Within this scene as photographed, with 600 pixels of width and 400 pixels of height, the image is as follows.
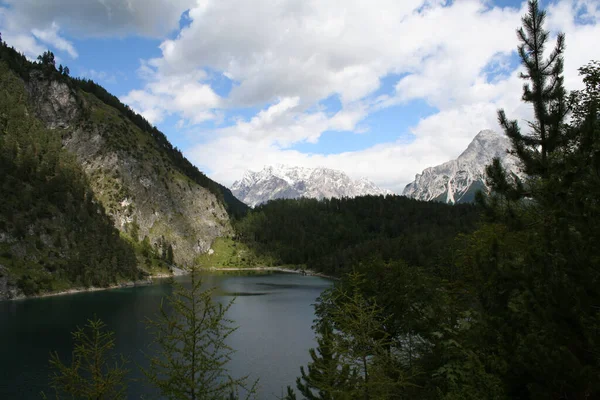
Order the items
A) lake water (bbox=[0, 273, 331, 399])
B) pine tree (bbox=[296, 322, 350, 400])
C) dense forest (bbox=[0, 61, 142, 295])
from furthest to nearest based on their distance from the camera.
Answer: dense forest (bbox=[0, 61, 142, 295]) → lake water (bbox=[0, 273, 331, 399]) → pine tree (bbox=[296, 322, 350, 400])

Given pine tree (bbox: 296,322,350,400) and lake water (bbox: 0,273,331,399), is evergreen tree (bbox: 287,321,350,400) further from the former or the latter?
lake water (bbox: 0,273,331,399)

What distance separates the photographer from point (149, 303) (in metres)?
109

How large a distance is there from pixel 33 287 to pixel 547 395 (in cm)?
14142

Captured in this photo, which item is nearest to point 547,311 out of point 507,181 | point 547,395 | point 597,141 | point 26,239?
point 547,395

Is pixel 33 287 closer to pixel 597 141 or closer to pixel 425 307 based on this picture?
pixel 425 307

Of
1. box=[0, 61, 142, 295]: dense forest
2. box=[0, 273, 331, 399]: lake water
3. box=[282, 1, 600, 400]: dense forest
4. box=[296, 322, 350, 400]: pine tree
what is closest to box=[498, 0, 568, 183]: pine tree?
box=[282, 1, 600, 400]: dense forest

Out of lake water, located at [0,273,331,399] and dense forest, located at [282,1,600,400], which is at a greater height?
dense forest, located at [282,1,600,400]

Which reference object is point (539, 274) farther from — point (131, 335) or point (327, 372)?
point (131, 335)

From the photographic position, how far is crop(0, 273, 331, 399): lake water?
46.9 m

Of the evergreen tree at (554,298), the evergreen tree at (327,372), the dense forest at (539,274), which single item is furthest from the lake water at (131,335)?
the evergreen tree at (554,298)

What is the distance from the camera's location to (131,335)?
7019cm

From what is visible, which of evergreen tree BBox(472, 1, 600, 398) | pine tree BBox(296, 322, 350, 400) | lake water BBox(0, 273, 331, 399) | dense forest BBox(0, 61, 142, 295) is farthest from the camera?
dense forest BBox(0, 61, 142, 295)

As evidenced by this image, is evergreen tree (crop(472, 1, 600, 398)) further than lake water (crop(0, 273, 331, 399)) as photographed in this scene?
No

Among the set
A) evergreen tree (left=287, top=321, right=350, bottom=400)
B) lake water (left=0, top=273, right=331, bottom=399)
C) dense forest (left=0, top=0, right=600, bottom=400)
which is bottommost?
lake water (left=0, top=273, right=331, bottom=399)
